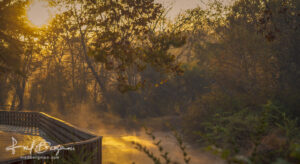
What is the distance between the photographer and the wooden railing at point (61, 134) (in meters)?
5.82

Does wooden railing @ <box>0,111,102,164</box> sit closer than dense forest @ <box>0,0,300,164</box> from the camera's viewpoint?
Yes

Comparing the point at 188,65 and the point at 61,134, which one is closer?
the point at 61,134

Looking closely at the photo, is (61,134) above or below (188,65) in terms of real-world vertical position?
below

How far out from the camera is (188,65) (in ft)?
93.8

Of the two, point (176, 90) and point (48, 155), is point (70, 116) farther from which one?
point (48, 155)

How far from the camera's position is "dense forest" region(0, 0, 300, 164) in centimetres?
738

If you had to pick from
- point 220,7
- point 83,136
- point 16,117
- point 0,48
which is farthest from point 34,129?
point 220,7

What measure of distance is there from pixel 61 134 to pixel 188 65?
20868mm

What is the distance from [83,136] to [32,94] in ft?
115

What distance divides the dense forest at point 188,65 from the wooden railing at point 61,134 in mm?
1613

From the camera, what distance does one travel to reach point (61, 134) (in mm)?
9336

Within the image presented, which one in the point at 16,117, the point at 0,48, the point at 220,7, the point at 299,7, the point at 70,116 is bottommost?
the point at 70,116

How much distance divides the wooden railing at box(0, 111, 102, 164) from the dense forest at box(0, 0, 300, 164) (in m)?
1.61

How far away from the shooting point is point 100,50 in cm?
661
